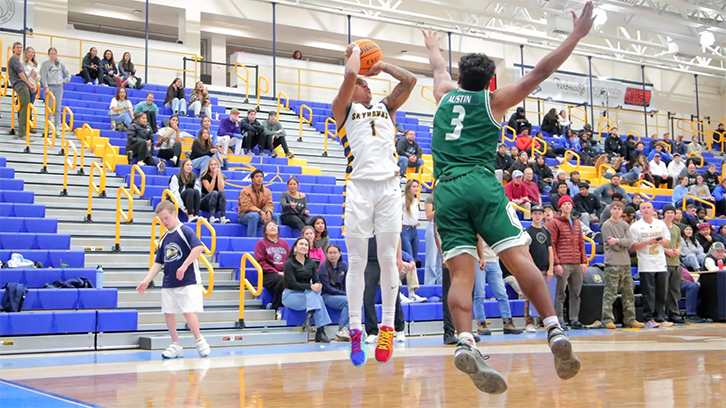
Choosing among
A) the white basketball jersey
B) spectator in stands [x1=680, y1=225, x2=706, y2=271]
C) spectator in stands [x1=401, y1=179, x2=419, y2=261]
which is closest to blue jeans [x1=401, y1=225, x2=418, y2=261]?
spectator in stands [x1=401, y1=179, x2=419, y2=261]

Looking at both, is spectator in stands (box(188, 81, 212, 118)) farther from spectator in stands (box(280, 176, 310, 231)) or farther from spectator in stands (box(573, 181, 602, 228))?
spectator in stands (box(573, 181, 602, 228))

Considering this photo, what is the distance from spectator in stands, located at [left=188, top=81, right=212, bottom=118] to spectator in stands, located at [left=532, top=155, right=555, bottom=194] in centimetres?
740

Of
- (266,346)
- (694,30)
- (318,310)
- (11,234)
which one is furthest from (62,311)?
(694,30)

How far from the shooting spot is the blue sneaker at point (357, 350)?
208 inches

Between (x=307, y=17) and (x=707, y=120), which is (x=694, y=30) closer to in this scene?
(x=707, y=120)

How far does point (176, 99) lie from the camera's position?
1695 cm

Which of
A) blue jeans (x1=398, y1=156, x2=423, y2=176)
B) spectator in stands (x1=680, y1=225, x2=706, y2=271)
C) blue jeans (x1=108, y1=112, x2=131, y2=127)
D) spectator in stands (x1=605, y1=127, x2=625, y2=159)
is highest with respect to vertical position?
spectator in stands (x1=605, y1=127, x2=625, y2=159)

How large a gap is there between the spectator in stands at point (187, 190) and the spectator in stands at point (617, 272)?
6332 millimetres

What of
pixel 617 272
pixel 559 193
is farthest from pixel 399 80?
pixel 559 193

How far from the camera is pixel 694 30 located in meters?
25.5

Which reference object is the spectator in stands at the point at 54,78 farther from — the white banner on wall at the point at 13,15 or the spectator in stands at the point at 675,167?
the spectator in stands at the point at 675,167

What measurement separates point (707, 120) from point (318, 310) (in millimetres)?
26252

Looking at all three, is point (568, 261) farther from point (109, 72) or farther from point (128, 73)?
point (109, 72)

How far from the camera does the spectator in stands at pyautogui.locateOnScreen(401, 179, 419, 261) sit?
1135cm
